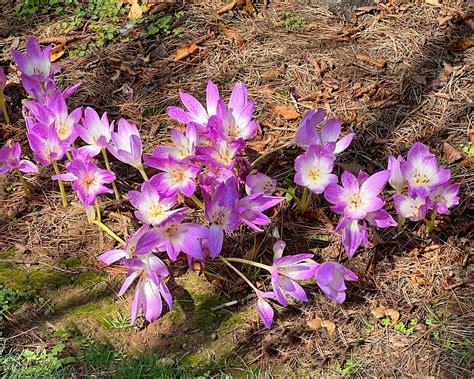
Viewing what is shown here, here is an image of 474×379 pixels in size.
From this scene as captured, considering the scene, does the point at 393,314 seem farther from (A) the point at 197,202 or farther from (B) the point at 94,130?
(B) the point at 94,130

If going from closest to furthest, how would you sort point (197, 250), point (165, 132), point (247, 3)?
point (197, 250), point (165, 132), point (247, 3)

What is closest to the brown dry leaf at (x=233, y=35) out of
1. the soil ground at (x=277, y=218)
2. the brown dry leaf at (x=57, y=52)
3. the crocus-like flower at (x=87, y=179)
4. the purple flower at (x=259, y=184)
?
the soil ground at (x=277, y=218)

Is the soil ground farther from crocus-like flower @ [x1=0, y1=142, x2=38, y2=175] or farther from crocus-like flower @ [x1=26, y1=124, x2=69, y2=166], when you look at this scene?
crocus-like flower @ [x1=26, y1=124, x2=69, y2=166]

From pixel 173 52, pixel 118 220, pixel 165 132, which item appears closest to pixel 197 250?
pixel 118 220

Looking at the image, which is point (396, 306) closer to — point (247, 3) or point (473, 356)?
point (473, 356)

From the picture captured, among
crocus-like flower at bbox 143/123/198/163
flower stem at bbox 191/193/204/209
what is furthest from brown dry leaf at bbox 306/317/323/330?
crocus-like flower at bbox 143/123/198/163

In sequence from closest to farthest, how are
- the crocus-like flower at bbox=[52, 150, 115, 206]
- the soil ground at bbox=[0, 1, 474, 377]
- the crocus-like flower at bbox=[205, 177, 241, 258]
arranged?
the crocus-like flower at bbox=[205, 177, 241, 258]
the soil ground at bbox=[0, 1, 474, 377]
the crocus-like flower at bbox=[52, 150, 115, 206]
